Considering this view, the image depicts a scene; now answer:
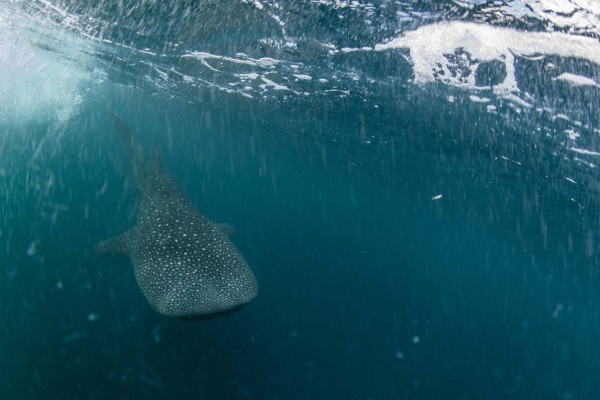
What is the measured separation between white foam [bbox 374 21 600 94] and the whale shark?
738cm

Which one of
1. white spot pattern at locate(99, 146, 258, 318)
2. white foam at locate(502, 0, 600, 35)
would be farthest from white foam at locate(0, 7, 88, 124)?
white foam at locate(502, 0, 600, 35)

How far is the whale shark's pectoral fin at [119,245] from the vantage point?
8.12 m

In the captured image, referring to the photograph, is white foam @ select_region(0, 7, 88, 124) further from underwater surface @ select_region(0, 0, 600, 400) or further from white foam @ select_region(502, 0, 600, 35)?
white foam @ select_region(502, 0, 600, 35)

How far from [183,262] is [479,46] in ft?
29.2

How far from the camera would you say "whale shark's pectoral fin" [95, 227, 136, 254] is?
812cm

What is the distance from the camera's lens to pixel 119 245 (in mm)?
8242

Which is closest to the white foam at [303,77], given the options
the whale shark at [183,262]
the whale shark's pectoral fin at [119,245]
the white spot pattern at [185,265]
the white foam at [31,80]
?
the whale shark at [183,262]

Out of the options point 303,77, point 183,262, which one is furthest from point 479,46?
point 183,262

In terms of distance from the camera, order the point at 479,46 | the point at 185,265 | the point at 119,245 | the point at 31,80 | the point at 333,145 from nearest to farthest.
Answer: the point at 185,265 < the point at 119,245 < the point at 479,46 < the point at 333,145 < the point at 31,80

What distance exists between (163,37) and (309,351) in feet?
46.6

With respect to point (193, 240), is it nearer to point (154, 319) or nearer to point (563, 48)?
point (154, 319)

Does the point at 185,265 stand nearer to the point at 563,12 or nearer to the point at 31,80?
the point at 563,12

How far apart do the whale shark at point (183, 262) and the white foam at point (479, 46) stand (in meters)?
7.38

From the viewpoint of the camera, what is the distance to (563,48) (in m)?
8.60
